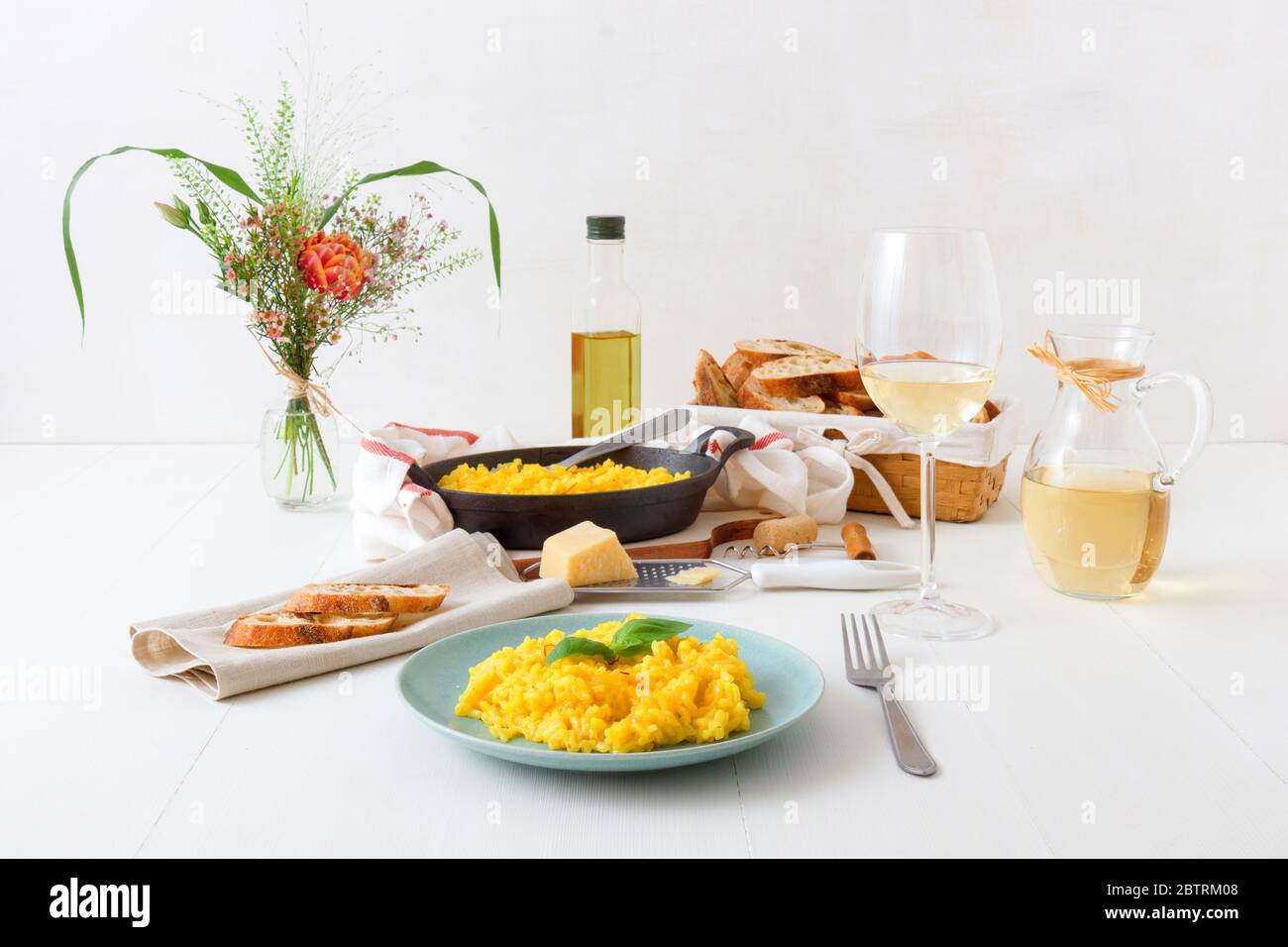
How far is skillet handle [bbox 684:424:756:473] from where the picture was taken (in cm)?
172

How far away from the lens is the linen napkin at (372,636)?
115cm

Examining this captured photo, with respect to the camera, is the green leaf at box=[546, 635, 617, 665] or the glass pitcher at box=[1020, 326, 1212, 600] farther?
the glass pitcher at box=[1020, 326, 1212, 600]

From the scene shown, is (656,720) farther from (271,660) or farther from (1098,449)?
(1098,449)

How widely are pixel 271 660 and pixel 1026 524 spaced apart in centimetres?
82

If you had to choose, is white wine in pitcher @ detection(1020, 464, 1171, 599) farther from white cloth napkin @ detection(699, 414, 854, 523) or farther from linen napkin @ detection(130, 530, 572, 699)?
linen napkin @ detection(130, 530, 572, 699)

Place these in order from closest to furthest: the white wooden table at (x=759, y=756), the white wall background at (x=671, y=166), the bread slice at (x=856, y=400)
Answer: the white wooden table at (x=759, y=756) → the bread slice at (x=856, y=400) → the white wall background at (x=671, y=166)

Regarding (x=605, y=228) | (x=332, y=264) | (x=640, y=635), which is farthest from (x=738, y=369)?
(x=640, y=635)

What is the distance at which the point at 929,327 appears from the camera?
1229mm

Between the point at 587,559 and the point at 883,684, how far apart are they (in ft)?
1.27

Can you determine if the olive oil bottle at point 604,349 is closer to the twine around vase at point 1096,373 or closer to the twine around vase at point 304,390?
the twine around vase at point 304,390

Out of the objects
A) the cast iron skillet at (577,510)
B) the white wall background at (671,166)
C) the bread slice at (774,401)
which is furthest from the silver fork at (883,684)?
the white wall background at (671,166)

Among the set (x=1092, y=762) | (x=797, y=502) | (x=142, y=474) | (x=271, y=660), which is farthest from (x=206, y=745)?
(x=142, y=474)

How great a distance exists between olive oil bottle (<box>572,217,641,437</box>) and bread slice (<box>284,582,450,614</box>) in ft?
2.27

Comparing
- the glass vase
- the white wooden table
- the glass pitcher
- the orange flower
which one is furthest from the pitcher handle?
the glass vase
